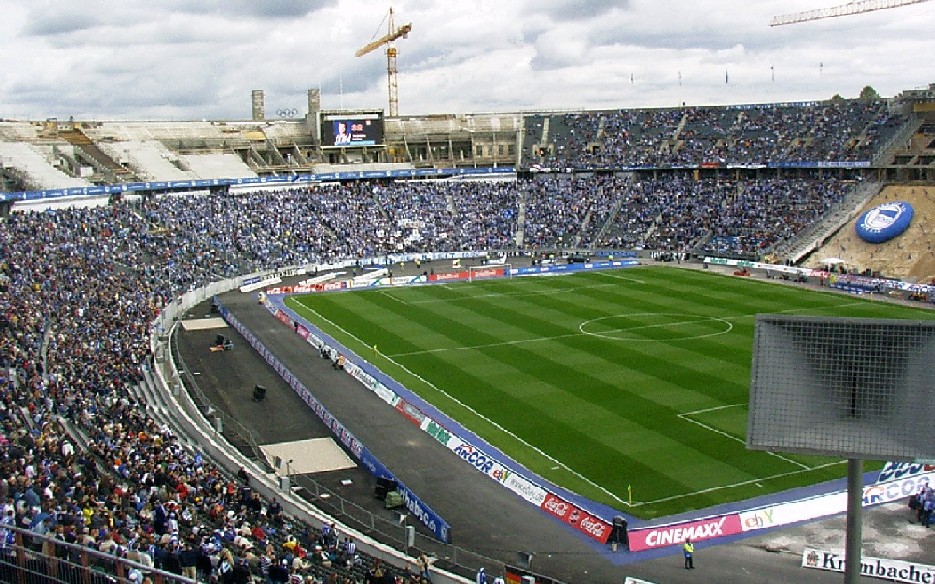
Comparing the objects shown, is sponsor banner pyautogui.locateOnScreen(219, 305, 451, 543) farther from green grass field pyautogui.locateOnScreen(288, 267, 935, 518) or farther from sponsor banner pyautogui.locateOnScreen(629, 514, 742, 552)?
sponsor banner pyautogui.locateOnScreen(629, 514, 742, 552)

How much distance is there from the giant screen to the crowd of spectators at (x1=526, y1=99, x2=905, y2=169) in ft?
59.3

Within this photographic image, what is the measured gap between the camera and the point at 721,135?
321 ft

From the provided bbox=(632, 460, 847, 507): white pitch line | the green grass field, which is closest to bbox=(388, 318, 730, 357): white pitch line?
the green grass field

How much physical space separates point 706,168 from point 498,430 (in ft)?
216

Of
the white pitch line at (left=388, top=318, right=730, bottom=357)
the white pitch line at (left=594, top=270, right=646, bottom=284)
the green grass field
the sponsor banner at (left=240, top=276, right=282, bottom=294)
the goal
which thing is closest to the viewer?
the green grass field

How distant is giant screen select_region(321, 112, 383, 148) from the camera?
329 ft

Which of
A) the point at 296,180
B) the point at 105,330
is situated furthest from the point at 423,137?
the point at 105,330

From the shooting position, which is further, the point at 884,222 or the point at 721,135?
the point at 721,135

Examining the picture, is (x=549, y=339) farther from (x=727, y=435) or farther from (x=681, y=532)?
(x=681, y=532)

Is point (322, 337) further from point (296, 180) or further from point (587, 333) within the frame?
point (296, 180)

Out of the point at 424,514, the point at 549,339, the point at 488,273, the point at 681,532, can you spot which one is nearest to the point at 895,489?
the point at 681,532

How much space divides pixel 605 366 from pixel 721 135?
6070 cm

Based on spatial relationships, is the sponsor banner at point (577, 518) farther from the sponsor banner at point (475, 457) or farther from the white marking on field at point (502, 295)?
the white marking on field at point (502, 295)

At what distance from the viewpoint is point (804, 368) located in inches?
474
